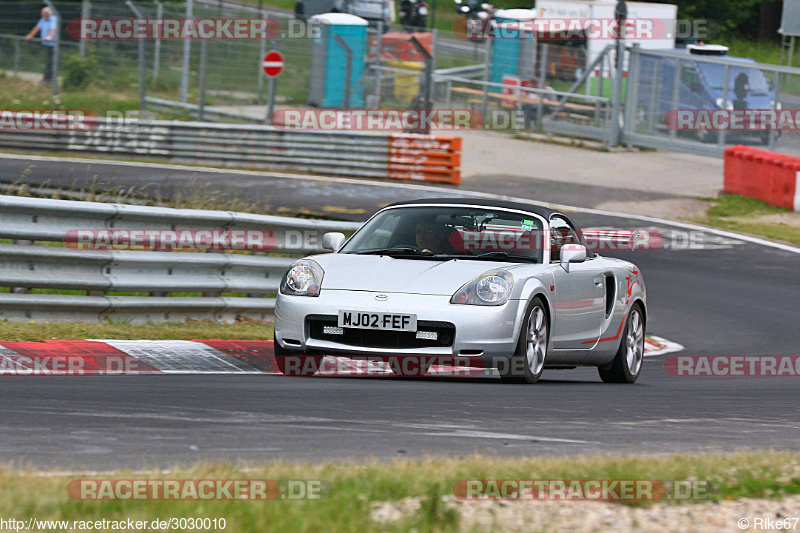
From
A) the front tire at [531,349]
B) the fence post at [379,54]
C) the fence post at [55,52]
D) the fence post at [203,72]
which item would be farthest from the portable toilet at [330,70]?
the front tire at [531,349]

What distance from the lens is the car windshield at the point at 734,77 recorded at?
A: 1001 inches

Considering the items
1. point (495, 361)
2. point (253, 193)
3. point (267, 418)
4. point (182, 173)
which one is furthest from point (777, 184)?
point (267, 418)

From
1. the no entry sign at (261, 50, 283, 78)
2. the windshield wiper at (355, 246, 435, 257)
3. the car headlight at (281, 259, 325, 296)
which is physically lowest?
the car headlight at (281, 259, 325, 296)

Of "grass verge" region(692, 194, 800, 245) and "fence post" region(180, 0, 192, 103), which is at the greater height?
"fence post" region(180, 0, 192, 103)

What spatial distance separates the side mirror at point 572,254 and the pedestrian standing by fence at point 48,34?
1925cm

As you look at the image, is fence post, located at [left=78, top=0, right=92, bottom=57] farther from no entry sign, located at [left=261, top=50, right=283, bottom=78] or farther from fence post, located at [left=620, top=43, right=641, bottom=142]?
fence post, located at [left=620, top=43, right=641, bottom=142]

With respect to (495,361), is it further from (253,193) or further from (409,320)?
(253,193)

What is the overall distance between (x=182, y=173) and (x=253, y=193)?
111 inches

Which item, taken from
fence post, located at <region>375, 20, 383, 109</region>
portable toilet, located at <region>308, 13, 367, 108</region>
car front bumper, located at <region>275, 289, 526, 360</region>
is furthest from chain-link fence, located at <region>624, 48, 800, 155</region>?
car front bumper, located at <region>275, 289, 526, 360</region>

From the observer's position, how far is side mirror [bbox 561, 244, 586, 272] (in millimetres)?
8523

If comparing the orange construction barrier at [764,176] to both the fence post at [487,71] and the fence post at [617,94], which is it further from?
the fence post at [487,71]

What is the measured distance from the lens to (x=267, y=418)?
231 inches

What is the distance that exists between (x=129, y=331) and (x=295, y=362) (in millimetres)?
1809

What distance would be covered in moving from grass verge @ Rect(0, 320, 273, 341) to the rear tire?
4.56ft
